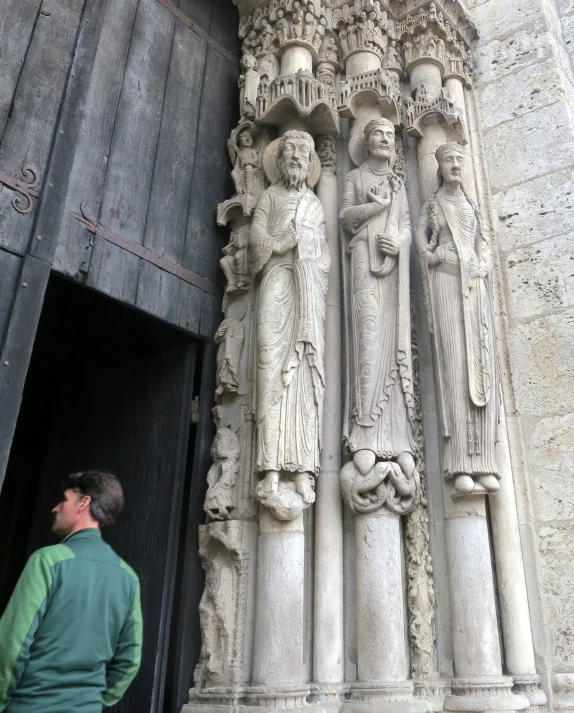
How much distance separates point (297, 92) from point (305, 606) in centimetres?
240

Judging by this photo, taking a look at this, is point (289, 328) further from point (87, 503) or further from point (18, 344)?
point (87, 503)


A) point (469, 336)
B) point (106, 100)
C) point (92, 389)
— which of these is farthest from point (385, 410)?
point (106, 100)

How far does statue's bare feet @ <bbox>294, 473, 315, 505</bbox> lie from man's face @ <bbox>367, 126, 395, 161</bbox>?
1624mm

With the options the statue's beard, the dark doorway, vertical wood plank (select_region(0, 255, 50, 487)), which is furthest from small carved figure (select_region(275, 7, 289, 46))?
vertical wood plank (select_region(0, 255, 50, 487))

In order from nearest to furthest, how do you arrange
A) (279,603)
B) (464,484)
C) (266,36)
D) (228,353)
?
1. (279,603)
2. (464,484)
3. (228,353)
4. (266,36)

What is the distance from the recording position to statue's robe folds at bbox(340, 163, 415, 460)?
274cm

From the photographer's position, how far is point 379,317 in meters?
2.89

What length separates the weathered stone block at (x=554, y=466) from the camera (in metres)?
2.85

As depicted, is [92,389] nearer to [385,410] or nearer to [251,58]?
[385,410]

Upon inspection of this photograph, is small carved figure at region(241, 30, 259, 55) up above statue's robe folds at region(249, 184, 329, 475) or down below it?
above

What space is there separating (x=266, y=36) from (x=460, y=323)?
2047 millimetres

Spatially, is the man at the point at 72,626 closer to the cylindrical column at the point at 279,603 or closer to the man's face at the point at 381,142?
the cylindrical column at the point at 279,603

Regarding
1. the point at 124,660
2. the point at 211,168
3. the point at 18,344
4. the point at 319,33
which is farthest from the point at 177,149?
the point at 124,660

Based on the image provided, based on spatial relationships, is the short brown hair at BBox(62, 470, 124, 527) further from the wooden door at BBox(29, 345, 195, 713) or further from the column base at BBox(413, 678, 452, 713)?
the column base at BBox(413, 678, 452, 713)
